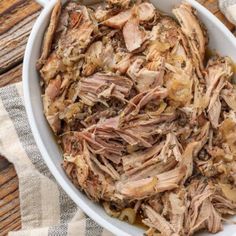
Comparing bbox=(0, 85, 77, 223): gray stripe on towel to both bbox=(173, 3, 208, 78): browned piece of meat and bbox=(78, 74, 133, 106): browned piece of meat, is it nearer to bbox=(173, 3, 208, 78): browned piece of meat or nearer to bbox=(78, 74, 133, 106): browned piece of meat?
bbox=(78, 74, 133, 106): browned piece of meat

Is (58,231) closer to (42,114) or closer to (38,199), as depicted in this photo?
(38,199)

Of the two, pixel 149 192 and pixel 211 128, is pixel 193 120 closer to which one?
pixel 211 128

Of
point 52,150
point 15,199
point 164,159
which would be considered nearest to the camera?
point 164,159

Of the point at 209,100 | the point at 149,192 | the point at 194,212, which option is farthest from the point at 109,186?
the point at 209,100

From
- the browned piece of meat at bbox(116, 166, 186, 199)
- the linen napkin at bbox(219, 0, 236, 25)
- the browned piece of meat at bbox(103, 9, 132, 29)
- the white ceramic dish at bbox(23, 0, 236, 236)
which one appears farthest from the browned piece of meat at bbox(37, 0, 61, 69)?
the linen napkin at bbox(219, 0, 236, 25)

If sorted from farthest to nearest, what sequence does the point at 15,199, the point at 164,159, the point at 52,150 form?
1. the point at 15,199
2. the point at 52,150
3. the point at 164,159

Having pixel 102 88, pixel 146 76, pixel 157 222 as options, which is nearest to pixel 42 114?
pixel 102 88

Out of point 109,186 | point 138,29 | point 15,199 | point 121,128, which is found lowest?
point 15,199
